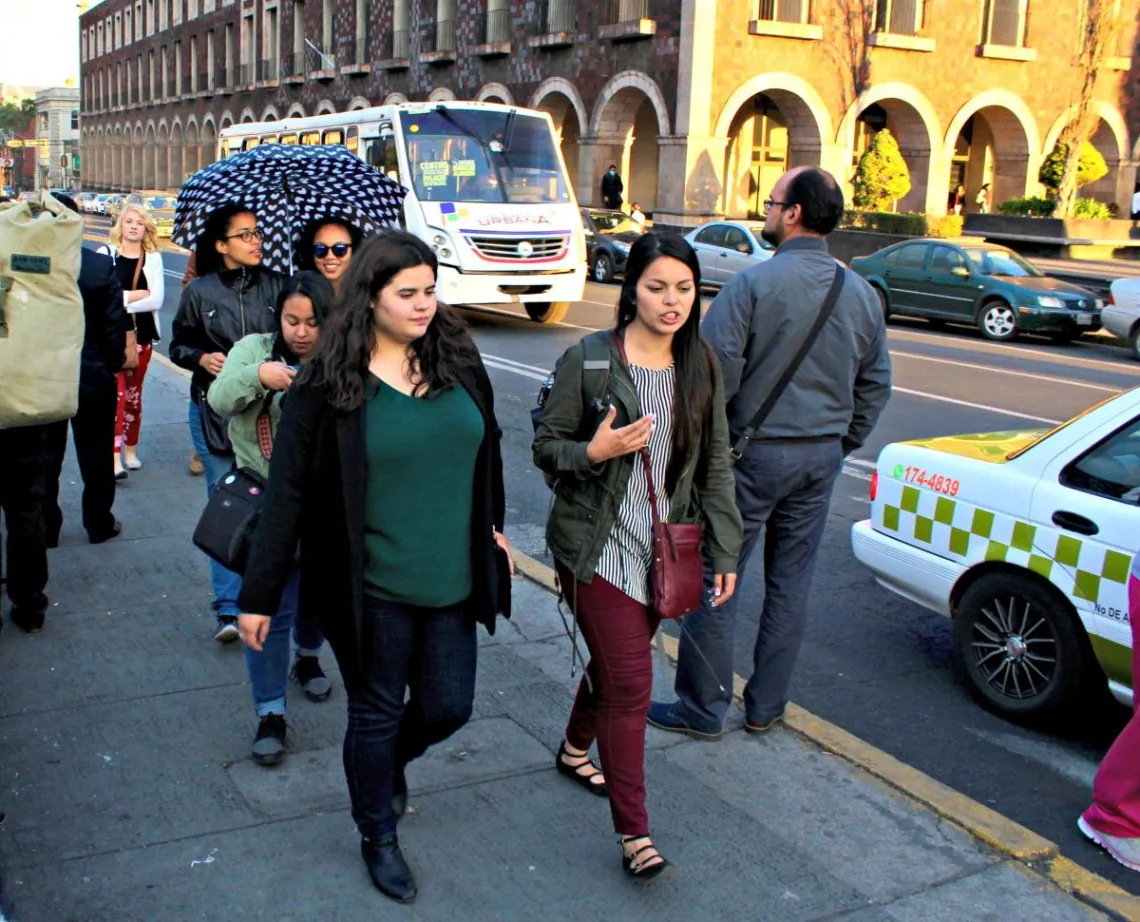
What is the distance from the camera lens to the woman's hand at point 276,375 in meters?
3.87

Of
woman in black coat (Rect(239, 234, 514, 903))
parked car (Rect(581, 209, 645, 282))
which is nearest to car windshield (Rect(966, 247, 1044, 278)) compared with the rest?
parked car (Rect(581, 209, 645, 282))

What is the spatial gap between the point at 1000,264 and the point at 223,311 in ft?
53.3

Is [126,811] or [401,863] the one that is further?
[126,811]

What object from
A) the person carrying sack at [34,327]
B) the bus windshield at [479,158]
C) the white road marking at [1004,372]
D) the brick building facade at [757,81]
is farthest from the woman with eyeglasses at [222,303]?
the brick building facade at [757,81]

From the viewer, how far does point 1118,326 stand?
16344mm

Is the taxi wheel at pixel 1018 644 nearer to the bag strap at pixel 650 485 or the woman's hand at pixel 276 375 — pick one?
the bag strap at pixel 650 485

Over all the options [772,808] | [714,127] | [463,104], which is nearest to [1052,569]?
[772,808]

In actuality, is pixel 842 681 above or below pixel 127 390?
below

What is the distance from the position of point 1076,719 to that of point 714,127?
28302 mm

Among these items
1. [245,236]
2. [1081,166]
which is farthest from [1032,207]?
[245,236]

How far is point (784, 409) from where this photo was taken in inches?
166

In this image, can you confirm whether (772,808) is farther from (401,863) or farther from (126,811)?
(126,811)

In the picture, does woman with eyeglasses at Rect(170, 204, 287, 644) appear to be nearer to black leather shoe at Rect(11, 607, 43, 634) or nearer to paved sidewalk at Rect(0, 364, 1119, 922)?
paved sidewalk at Rect(0, 364, 1119, 922)

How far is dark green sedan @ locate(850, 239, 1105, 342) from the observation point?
1762cm
